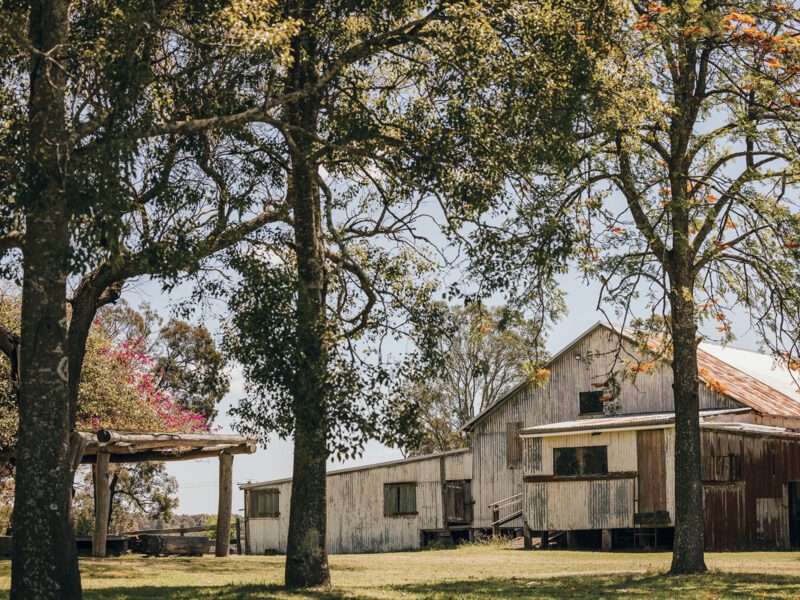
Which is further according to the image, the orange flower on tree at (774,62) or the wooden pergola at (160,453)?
the wooden pergola at (160,453)

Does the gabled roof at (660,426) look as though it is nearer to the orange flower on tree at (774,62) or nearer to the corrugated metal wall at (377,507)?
the corrugated metal wall at (377,507)

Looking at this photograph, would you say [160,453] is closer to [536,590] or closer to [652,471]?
[652,471]

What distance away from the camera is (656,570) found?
78.1ft

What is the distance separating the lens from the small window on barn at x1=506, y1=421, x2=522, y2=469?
43906 mm

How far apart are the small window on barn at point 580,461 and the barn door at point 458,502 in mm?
8066

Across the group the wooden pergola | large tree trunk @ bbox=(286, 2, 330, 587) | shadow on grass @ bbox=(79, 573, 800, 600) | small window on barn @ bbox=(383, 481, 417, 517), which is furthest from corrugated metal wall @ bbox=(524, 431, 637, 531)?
large tree trunk @ bbox=(286, 2, 330, 587)

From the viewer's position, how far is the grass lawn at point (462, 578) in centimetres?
1856

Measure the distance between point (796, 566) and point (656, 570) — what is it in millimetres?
3922

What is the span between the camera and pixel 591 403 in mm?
42531

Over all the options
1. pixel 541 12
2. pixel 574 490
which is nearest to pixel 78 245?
pixel 541 12

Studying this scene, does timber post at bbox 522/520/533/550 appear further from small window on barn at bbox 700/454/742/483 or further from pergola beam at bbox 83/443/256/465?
pergola beam at bbox 83/443/256/465

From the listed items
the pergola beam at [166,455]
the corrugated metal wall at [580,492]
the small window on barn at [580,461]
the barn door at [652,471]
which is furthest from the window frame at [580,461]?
the pergola beam at [166,455]

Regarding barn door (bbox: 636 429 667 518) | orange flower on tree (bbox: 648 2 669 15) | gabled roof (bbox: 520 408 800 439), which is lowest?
barn door (bbox: 636 429 667 518)

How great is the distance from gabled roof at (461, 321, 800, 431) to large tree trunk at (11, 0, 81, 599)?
2508cm
